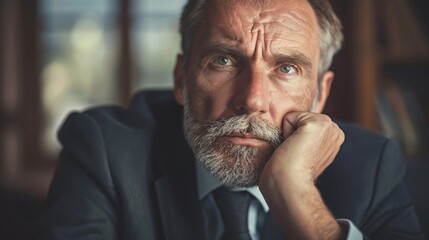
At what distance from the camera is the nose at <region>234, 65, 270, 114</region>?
3.86 feet

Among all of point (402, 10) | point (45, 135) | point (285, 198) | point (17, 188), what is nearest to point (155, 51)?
point (45, 135)

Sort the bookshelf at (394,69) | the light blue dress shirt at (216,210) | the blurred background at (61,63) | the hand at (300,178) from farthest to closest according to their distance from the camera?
the blurred background at (61,63) → the bookshelf at (394,69) → the light blue dress shirt at (216,210) → the hand at (300,178)

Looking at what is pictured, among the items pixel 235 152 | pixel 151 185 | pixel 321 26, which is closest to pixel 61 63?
pixel 151 185

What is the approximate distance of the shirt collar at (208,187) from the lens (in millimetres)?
1346

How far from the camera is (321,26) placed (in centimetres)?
A: 138

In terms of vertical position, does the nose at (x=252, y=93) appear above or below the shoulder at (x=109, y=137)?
above

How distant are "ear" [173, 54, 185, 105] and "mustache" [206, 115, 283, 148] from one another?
28 cm

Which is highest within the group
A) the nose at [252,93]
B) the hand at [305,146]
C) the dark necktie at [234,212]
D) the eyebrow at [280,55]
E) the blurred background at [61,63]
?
→ the eyebrow at [280,55]

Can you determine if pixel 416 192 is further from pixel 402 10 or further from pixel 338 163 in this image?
pixel 402 10

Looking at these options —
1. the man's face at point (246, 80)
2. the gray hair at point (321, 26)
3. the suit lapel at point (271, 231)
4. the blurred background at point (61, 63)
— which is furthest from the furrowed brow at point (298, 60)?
the blurred background at point (61, 63)

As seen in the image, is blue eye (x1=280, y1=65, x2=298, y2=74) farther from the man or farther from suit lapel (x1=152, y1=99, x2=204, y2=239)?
suit lapel (x1=152, y1=99, x2=204, y2=239)

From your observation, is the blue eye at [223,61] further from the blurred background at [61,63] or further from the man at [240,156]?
the blurred background at [61,63]

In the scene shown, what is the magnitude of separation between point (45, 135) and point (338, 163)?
10.2 ft

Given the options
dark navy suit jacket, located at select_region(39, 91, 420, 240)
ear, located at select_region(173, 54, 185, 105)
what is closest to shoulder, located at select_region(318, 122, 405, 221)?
dark navy suit jacket, located at select_region(39, 91, 420, 240)
